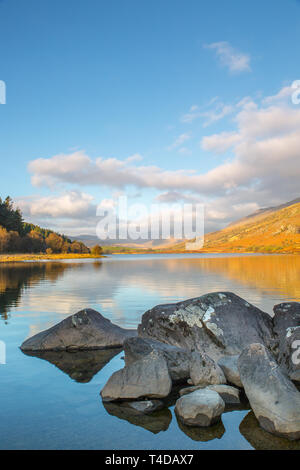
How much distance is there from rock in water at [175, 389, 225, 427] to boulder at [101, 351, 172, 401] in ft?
3.11

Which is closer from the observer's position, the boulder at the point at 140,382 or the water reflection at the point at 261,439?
the water reflection at the point at 261,439

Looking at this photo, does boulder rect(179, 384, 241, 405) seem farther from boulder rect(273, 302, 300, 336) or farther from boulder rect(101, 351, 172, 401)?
boulder rect(273, 302, 300, 336)

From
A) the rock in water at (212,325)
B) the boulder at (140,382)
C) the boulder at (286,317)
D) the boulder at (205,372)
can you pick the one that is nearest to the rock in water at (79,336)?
the rock in water at (212,325)

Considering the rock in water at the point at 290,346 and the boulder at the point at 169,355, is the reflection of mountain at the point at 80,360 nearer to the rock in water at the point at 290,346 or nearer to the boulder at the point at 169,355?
the boulder at the point at 169,355

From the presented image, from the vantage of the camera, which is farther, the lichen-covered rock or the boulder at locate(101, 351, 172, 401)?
Answer: the lichen-covered rock

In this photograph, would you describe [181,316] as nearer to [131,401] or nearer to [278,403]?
[131,401]

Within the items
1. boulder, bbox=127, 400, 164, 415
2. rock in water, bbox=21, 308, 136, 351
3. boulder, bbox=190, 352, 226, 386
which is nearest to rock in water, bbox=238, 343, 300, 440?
boulder, bbox=190, 352, 226, 386

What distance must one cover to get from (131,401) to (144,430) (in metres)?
1.44

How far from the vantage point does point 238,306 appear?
12680 mm

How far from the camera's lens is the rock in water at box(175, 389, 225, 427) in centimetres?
711

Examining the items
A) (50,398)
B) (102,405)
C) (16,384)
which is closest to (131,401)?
(102,405)

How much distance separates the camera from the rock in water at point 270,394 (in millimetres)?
6797

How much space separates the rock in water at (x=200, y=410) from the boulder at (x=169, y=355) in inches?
74.9
